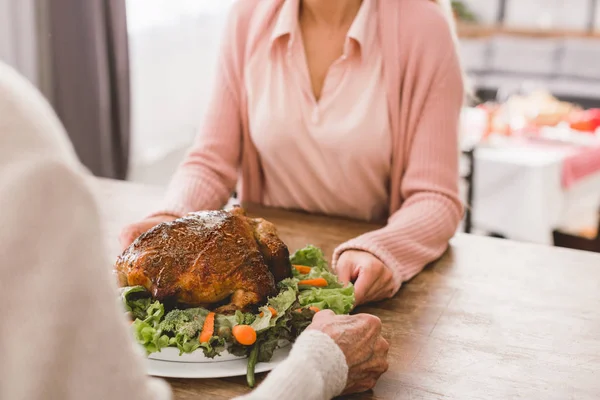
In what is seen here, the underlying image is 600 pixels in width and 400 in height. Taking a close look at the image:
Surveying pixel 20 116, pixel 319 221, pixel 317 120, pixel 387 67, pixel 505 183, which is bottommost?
pixel 505 183

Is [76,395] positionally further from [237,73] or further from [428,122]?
[237,73]

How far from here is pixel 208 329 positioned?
97cm

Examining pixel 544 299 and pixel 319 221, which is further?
pixel 319 221

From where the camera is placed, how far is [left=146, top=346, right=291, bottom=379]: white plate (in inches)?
37.0

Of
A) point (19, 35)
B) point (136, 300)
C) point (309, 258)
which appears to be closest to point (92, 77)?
point (19, 35)

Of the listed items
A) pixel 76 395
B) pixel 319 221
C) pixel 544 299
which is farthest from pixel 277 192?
pixel 76 395

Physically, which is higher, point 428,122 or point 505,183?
point 428,122

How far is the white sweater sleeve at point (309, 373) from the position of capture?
0.78m

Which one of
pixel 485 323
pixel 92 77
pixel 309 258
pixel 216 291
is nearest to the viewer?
pixel 216 291

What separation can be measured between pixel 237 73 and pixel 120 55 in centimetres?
167

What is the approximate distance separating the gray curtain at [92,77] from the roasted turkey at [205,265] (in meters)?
2.16

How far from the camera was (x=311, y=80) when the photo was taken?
1.70 metres

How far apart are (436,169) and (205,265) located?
27.9 inches

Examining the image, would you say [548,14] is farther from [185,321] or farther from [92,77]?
[185,321]
